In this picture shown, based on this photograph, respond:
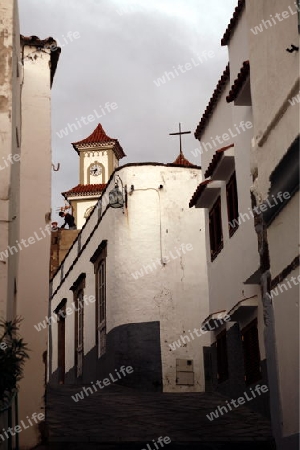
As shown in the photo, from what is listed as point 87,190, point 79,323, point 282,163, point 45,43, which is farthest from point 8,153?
point 87,190

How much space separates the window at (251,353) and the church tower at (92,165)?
137 ft

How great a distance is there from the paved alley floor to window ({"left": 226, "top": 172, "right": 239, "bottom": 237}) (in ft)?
10.9

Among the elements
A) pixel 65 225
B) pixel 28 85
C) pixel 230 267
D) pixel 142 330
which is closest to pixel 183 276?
pixel 142 330

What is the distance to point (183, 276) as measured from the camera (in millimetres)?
20438

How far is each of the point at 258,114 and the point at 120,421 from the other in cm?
551

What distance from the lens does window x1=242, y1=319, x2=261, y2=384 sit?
46.7ft

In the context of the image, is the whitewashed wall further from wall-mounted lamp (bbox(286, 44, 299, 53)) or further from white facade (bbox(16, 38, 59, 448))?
wall-mounted lamp (bbox(286, 44, 299, 53))

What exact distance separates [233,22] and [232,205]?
3522mm

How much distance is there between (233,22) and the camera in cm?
1603

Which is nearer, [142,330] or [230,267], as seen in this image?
[230,267]

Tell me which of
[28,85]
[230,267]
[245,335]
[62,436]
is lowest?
[62,436]

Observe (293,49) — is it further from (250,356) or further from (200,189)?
(200,189)

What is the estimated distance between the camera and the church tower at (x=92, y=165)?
185 ft

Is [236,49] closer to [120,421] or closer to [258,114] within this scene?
[258,114]
